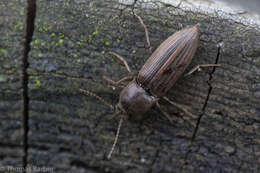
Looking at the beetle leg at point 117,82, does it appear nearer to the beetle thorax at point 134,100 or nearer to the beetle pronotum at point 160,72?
the beetle pronotum at point 160,72

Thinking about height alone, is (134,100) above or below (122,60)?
below

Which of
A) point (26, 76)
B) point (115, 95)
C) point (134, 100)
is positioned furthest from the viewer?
point (134, 100)

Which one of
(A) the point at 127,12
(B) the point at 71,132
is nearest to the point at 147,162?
(B) the point at 71,132

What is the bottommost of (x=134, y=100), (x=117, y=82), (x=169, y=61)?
(x=134, y=100)

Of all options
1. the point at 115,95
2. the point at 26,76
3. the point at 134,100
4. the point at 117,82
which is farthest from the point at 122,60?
the point at 26,76

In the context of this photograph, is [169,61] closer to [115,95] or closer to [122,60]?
[122,60]

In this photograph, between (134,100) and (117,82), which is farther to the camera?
(134,100)

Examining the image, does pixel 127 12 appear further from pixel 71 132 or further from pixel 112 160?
pixel 112 160

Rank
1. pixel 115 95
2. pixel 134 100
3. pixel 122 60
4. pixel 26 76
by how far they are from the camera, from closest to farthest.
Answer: pixel 26 76
pixel 122 60
pixel 115 95
pixel 134 100
